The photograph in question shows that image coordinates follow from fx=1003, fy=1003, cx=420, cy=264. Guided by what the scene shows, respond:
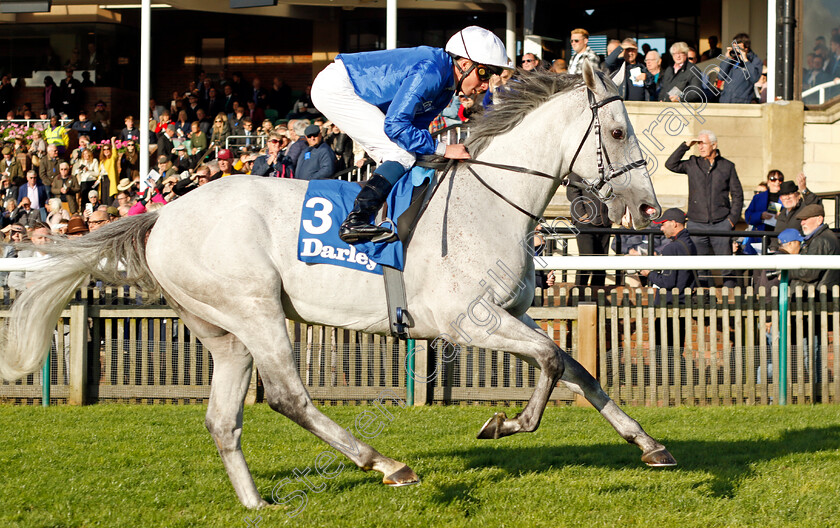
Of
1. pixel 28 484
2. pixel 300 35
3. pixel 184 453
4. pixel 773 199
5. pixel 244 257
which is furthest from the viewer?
pixel 300 35

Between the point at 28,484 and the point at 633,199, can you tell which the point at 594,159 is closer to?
the point at 633,199

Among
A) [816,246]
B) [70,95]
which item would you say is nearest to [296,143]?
[816,246]

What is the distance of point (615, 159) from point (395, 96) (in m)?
1.11

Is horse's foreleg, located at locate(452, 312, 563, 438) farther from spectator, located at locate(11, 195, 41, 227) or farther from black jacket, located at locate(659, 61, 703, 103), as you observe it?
spectator, located at locate(11, 195, 41, 227)

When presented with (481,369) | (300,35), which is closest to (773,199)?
(481,369)

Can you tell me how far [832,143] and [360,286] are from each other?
33.3ft

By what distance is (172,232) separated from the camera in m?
4.81

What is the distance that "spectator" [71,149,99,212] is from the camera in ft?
48.2

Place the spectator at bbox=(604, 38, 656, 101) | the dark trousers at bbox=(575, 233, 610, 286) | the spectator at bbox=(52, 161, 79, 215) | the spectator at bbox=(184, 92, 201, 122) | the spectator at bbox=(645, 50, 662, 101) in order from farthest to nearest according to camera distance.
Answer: the spectator at bbox=(184, 92, 201, 122)
the spectator at bbox=(52, 161, 79, 215)
the spectator at bbox=(645, 50, 662, 101)
the spectator at bbox=(604, 38, 656, 101)
the dark trousers at bbox=(575, 233, 610, 286)

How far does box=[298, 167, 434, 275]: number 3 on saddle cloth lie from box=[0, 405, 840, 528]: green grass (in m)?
1.17

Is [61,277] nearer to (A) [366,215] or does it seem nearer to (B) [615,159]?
(A) [366,215]

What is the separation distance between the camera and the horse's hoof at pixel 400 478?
14.5 ft

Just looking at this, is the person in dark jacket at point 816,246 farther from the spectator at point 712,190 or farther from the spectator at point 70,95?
the spectator at point 70,95

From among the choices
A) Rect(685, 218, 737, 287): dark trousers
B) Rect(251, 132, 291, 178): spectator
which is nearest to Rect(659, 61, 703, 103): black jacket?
Rect(685, 218, 737, 287): dark trousers
